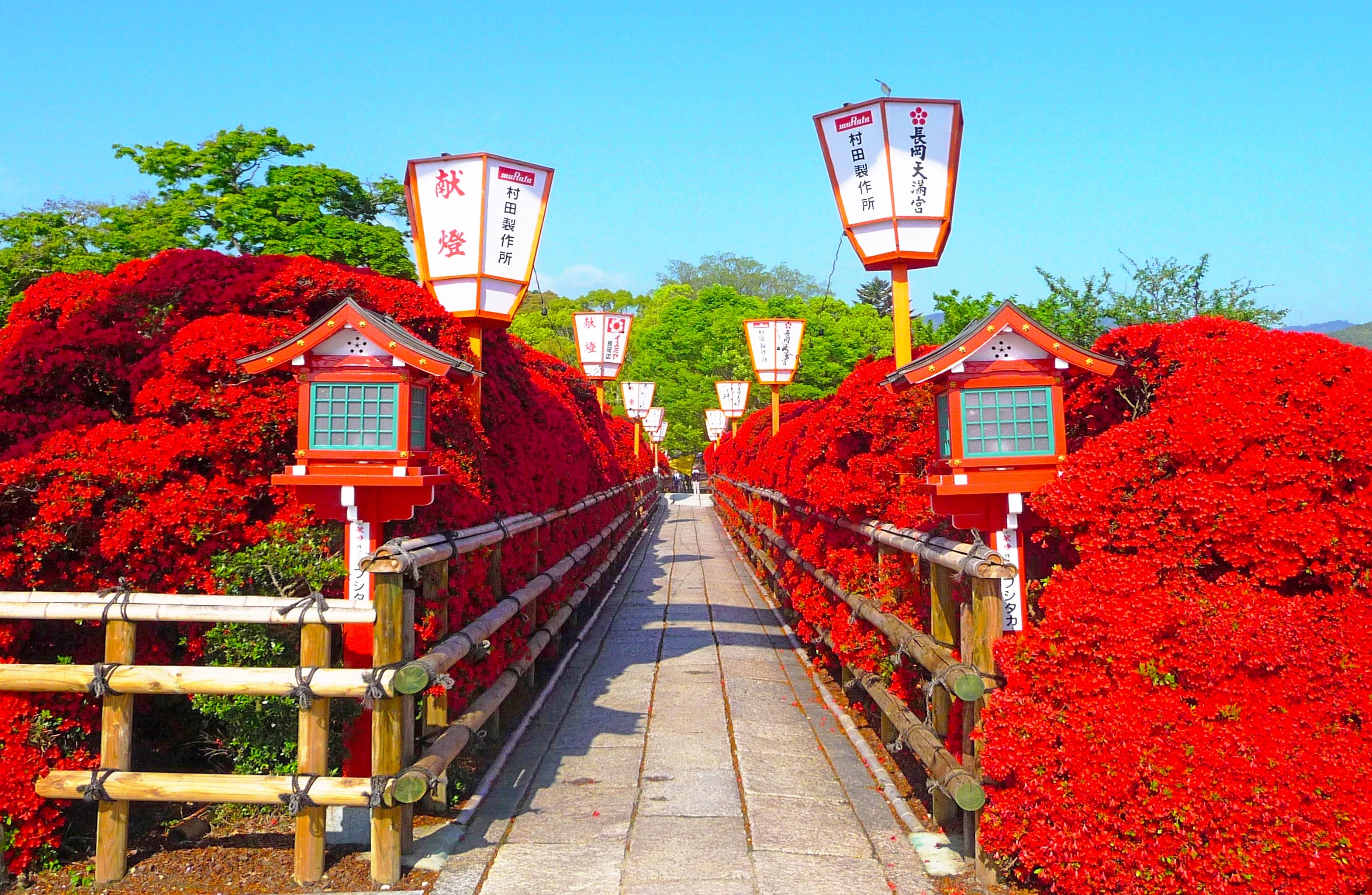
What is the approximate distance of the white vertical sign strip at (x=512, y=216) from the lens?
6.38 metres

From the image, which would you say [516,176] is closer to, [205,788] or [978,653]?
[205,788]

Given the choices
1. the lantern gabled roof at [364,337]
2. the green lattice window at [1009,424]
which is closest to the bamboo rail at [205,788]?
the lantern gabled roof at [364,337]

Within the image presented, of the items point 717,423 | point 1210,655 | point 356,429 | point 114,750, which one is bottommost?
point 114,750

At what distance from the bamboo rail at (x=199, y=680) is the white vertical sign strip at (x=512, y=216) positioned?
3264 mm

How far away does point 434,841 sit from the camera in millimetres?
4473

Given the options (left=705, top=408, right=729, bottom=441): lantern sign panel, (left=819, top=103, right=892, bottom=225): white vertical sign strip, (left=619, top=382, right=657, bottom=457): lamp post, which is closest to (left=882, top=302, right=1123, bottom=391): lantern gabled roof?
(left=819, top=103, right=892, bottom=225): white vertical sign strip

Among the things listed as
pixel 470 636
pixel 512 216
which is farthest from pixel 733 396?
pixel 470 636

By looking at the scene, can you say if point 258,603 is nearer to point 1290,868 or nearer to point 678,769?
point 678,769

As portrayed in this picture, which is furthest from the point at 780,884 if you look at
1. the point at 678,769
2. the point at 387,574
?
the point at 387,574

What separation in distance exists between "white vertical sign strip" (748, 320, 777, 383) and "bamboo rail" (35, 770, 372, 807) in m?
10.7

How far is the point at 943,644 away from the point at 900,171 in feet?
10.6

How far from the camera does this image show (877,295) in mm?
59062

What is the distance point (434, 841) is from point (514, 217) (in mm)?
4115

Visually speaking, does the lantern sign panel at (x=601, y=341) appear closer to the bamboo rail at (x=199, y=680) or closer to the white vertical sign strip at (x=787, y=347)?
the white vertical sign strip at (x=787, y=347)
